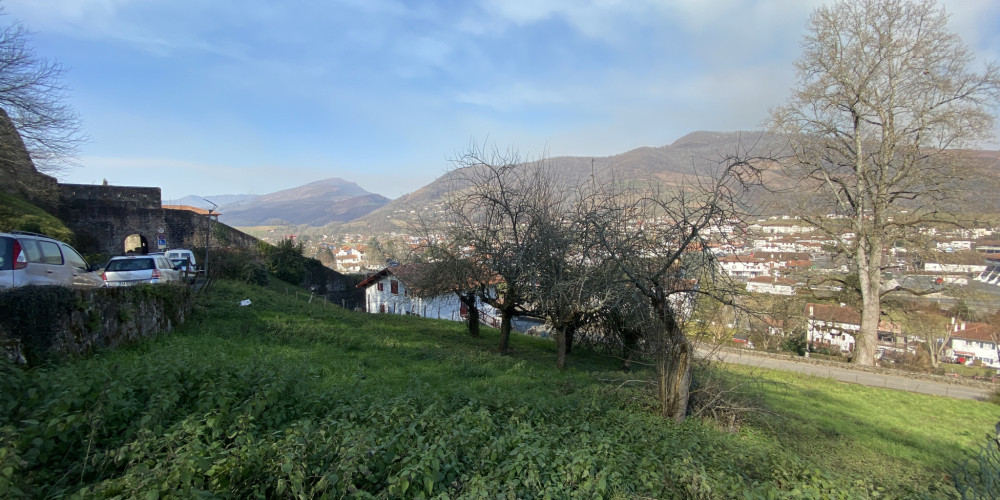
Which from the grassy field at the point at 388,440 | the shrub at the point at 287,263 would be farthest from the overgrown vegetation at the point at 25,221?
the grassy field at the point at 388,440

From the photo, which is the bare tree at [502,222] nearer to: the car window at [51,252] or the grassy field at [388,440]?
the grassy field at [388,440]

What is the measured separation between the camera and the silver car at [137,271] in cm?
1414

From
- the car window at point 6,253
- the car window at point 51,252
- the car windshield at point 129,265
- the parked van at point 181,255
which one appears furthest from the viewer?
the parked van at point 181,255

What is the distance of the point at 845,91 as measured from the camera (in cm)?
1898

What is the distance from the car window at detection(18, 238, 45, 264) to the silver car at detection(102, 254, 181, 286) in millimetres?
5802

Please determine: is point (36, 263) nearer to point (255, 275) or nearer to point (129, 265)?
point (129, 265)

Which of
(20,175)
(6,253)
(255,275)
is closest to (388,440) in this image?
(6,253)

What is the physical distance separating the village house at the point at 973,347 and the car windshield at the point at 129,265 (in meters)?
39.9

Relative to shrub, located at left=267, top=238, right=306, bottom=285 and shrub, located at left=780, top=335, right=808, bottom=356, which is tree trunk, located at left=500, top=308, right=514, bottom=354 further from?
shrub, located at left=267, top=238, right=306, bottom=285

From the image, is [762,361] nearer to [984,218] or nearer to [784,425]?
[984,218]

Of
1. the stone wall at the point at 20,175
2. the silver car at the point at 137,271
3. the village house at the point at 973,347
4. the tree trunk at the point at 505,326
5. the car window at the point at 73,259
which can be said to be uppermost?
the stone wall at the point at 20,175

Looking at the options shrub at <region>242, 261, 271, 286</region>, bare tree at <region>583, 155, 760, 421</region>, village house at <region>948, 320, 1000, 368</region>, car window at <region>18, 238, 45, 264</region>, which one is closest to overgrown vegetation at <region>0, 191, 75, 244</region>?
shrub at <region>242, 261, 271, 286</region>

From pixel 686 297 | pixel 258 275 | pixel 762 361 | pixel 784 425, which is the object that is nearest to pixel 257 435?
pixel 686 297

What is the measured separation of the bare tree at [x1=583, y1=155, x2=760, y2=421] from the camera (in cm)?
704
